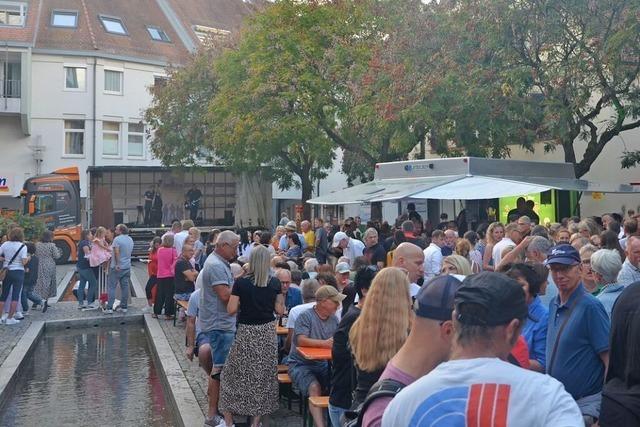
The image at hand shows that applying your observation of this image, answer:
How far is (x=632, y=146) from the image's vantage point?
2603 cm

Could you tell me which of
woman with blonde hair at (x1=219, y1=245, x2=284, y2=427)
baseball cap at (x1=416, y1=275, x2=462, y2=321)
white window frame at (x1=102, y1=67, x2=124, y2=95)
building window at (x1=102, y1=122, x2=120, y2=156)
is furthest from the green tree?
building window at (x1=102, y1=122, x2=120, y2=156)

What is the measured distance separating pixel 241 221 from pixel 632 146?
995 inches

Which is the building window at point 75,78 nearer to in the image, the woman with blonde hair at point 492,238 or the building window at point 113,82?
the building window at point 113,82

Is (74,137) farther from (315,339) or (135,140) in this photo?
(315,339)

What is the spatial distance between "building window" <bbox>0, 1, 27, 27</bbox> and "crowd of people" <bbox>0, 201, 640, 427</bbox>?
3391 cm

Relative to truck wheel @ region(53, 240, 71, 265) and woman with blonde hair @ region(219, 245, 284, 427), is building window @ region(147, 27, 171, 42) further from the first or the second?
woman with blonde hair @ region(219, 245, 284, 427)

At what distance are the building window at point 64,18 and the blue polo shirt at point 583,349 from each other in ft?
139

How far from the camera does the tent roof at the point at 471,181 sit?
15.9 metres

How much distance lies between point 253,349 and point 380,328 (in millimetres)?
3330

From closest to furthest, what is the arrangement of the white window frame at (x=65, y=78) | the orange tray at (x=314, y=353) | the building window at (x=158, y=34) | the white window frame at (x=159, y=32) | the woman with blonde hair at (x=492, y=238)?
the orange tray at (x=314, y=353)
the woman with blonde hair at (x=492, y=238)
the white window frame at (x=65, y=78)
the white window frame at (x=159, y=32)
the building window at (x=158, y=34)

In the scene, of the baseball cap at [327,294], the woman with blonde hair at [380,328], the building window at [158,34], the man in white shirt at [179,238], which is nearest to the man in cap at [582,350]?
the woman with blonde hair at [380,328]

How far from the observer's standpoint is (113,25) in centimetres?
4488

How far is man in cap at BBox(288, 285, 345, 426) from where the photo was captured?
7320mm

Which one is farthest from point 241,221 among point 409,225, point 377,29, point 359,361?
point 359,361
